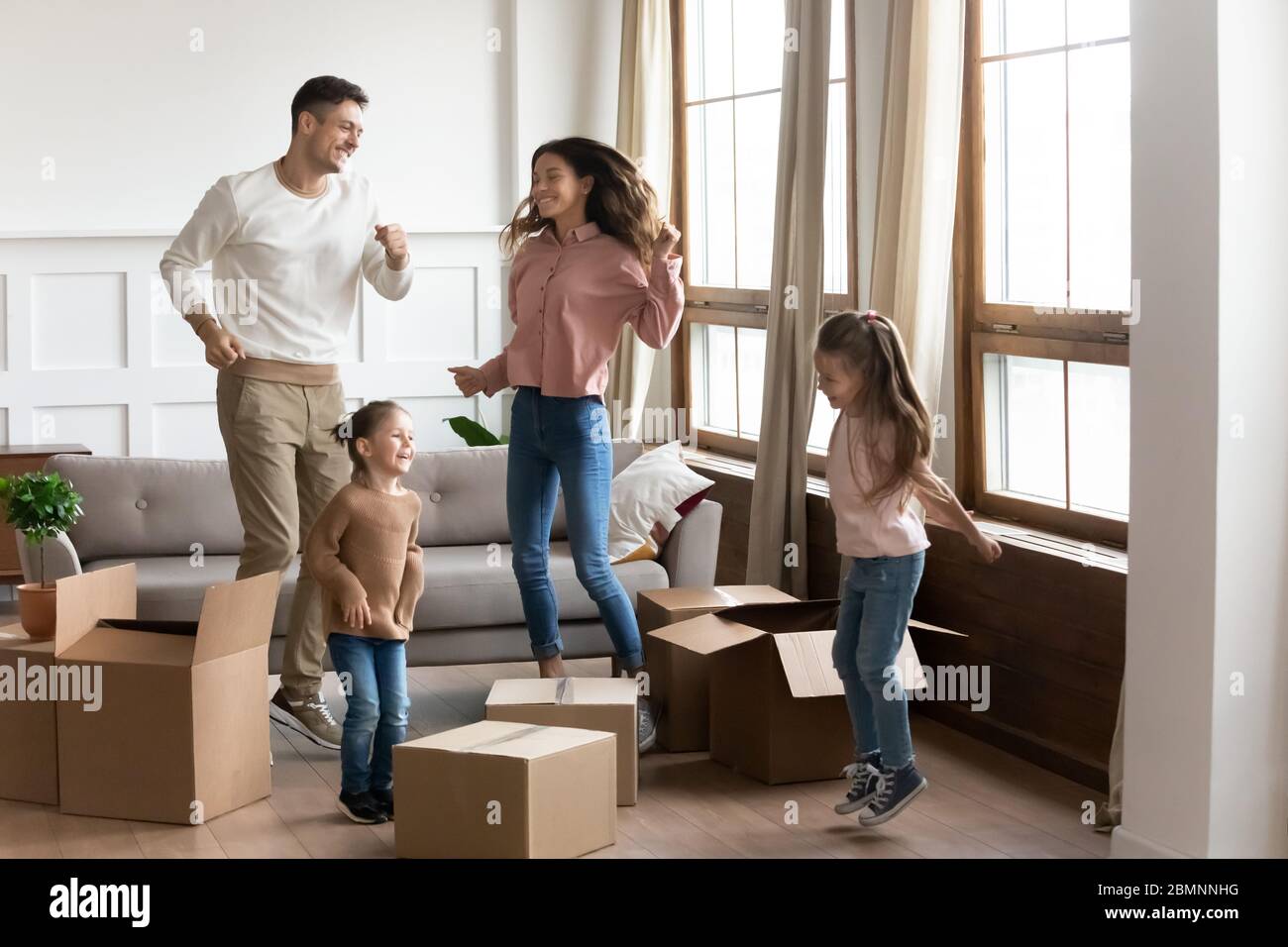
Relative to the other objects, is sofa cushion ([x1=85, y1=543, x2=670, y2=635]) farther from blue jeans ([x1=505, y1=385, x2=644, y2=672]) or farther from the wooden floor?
the wooden floor

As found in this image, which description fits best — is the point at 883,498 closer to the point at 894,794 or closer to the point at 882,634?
the point at 882,634

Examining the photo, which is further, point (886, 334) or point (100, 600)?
point (100, 600)

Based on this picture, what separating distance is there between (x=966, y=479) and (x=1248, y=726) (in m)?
1.64

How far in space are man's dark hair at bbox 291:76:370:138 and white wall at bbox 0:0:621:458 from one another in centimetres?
272

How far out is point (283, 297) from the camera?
12.7ft

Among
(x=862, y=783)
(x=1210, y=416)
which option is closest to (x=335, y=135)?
(x=862, y=783)

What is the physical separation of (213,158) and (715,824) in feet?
13.7

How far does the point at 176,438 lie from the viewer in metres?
6.46

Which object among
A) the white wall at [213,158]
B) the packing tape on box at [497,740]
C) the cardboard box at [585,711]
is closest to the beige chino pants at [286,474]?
the cardboard box at [585,711]

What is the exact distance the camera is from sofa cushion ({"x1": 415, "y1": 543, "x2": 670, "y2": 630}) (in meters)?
4.31

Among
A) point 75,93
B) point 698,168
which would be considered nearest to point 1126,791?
point 698,168

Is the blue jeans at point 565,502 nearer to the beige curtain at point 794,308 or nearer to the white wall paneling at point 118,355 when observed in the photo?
the beige curtain at point 794,308

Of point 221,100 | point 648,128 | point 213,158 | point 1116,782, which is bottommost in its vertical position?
point 1116,782

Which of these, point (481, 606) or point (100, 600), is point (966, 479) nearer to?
point (481, 606)
